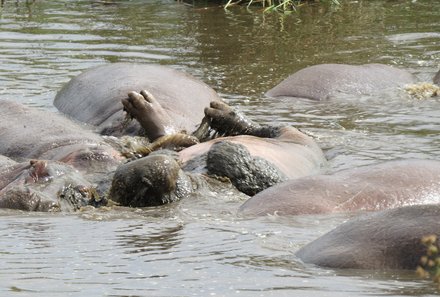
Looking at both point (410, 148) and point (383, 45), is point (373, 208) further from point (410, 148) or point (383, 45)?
point (383, 45)

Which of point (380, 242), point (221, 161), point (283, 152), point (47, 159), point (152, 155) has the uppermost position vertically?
point (380, 242)

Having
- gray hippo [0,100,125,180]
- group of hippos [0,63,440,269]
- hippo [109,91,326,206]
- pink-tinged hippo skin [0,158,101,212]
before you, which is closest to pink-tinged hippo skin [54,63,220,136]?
group of hippos [0,63,440,269]

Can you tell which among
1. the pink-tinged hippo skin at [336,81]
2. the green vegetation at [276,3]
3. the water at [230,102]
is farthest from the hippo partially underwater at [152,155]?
the green vegetation at [276,3]

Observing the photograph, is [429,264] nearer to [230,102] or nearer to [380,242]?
[380,242]

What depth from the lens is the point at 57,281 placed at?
447 centimetres

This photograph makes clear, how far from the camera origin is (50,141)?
8.09 metres

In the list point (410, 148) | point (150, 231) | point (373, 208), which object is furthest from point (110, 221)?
point (410, 148)

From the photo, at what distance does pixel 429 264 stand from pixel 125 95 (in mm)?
5365

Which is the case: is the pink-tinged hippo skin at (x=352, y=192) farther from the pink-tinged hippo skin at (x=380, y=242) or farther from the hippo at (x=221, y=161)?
the pink-tinged hippo skin at (x=380, y=242)

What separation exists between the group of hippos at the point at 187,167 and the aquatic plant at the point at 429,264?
0.08 m

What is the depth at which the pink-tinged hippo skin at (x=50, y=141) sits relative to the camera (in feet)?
23.9

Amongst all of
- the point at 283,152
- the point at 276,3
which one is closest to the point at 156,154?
the point at 283,152

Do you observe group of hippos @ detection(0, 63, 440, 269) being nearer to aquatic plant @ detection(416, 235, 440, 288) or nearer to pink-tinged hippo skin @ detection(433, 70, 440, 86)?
aquatic plant @ detection(416, 235, 440, 288)

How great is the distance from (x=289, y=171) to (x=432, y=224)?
2.74m
